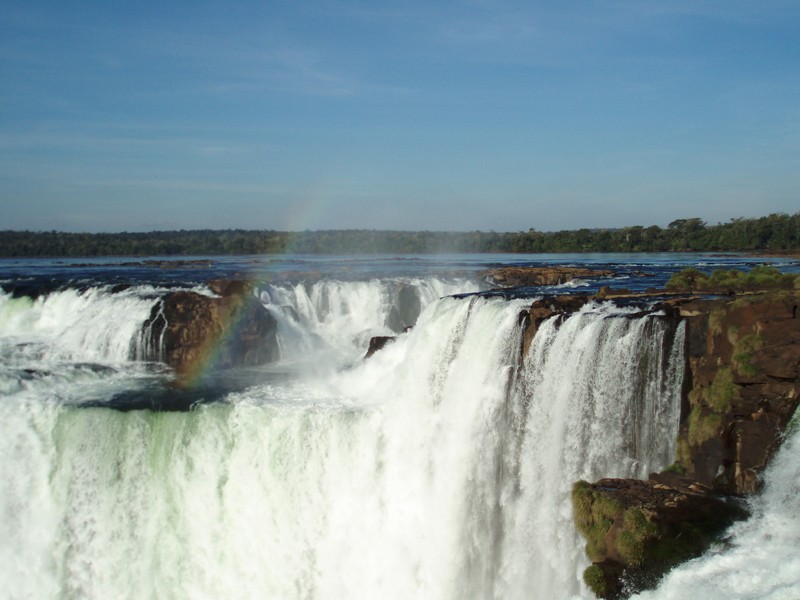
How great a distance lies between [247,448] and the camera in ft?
42.2

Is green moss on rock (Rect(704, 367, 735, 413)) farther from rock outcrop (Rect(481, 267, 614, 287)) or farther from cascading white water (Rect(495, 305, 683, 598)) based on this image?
rock outcrop (Rect(481, 267, 614, 287))

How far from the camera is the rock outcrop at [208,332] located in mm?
19266

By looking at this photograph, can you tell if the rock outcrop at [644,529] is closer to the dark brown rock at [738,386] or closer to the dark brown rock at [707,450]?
the dark brown rock at [707,450]

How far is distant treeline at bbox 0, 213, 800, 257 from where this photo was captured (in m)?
45.2

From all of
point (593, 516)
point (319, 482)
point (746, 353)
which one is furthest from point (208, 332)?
point (746, 353)

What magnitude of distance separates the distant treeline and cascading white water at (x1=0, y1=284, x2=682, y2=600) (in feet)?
108

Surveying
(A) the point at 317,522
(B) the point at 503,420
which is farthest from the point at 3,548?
(B) the point at 503,420

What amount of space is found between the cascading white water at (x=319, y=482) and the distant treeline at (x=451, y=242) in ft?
108

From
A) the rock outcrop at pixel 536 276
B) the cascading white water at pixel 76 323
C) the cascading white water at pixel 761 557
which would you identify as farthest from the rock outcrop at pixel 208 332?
the cascading white water at pixel 761 557

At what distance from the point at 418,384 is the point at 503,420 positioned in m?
2.50

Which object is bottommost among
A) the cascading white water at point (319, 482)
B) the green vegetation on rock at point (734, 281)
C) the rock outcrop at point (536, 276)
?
the cascading white water at point (319, 482)

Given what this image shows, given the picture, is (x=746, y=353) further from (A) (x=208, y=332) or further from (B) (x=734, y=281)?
(A) (x=208, y=332)

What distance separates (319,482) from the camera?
41.2ft

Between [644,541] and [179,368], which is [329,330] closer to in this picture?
[179,368]
